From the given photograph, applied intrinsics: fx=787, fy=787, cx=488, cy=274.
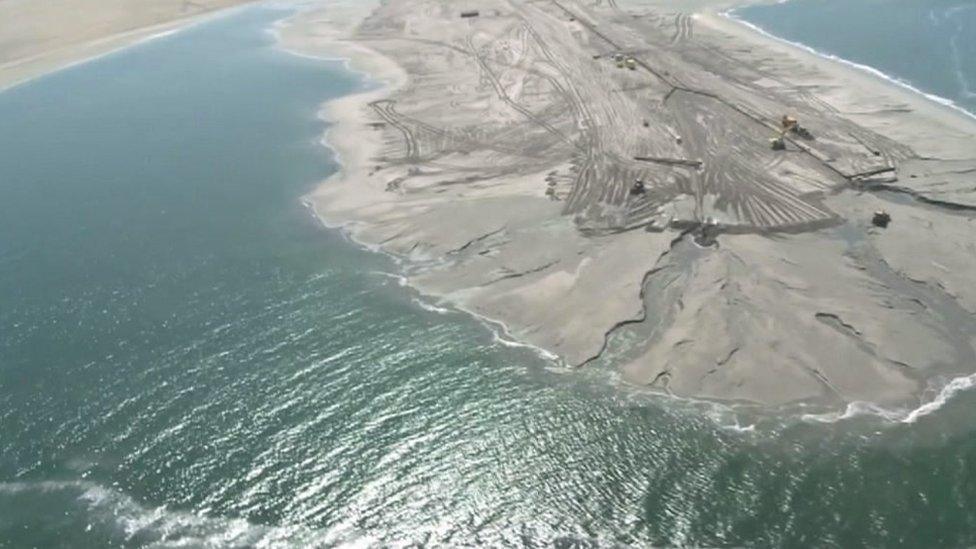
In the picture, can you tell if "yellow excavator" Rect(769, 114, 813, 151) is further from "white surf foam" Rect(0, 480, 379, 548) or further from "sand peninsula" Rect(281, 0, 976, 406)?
"white surf foam" Rect(0, 480, 379, 548)

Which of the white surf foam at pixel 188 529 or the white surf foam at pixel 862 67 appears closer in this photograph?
the white surf foam at pixel 188 529

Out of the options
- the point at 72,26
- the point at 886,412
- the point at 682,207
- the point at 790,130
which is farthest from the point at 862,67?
the point at 72,26

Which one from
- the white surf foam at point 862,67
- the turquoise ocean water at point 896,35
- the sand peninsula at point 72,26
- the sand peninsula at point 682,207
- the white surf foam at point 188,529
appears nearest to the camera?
the white surf foam at point 188,529

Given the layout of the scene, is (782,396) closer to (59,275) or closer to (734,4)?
(59,275)

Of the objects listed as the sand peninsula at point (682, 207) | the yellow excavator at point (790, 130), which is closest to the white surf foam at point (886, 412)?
the sand peninsula at point (682, 207)

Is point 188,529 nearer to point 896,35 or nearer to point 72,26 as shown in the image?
point 896,35

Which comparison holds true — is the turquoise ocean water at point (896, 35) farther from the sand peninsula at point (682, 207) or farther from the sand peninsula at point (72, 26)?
the sand peninsula at point (72, 26)

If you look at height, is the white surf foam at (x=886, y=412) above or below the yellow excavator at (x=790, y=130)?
below

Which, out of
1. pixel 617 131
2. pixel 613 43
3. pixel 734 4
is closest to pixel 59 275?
pixel 617 131
